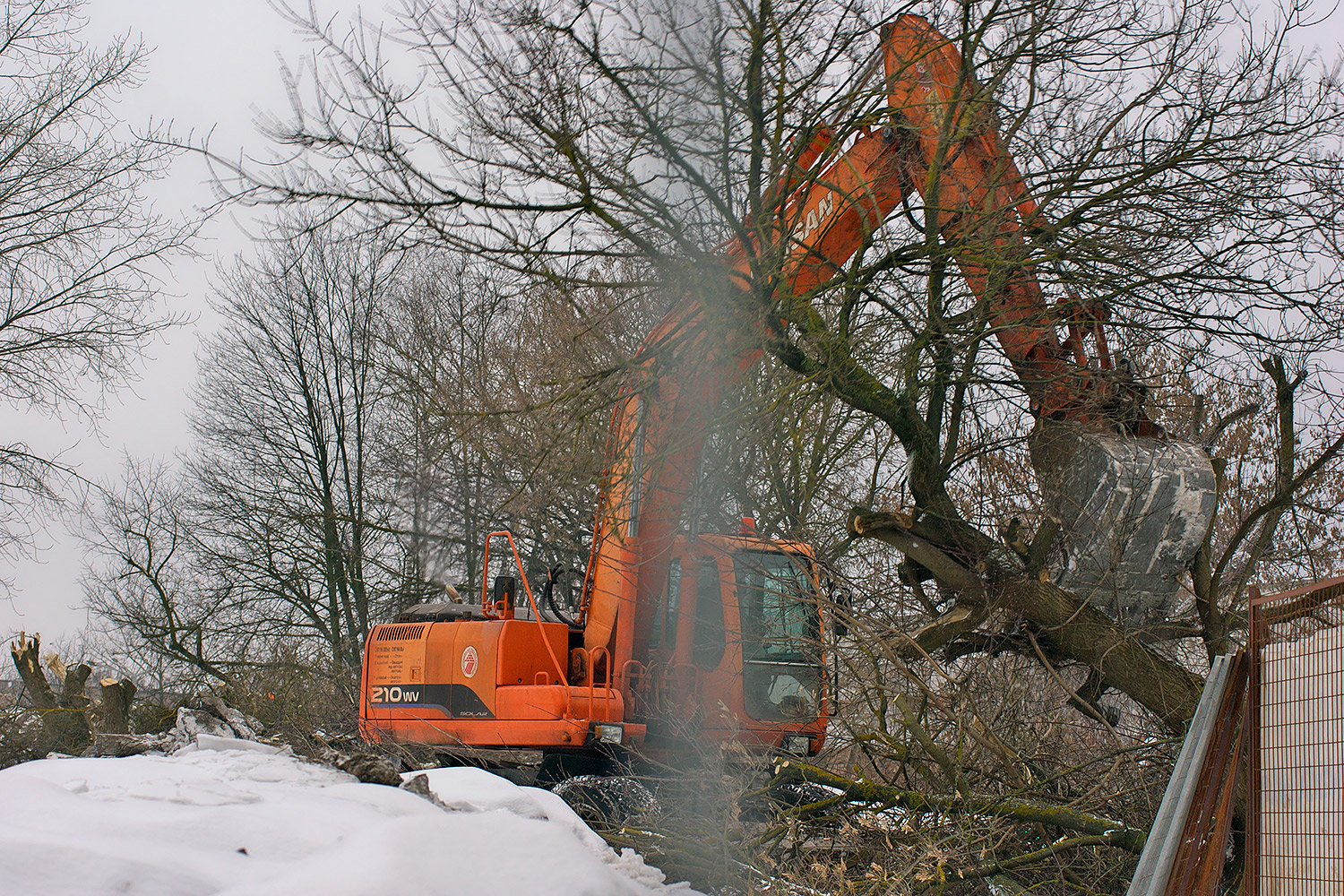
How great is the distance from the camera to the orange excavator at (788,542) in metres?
5.33

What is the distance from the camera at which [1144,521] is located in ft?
17.7

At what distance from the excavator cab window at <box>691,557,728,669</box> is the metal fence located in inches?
141

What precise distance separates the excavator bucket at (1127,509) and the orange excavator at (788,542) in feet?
0.03

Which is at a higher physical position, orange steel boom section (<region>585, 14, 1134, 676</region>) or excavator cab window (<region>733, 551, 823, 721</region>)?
orange steel boom section (<region>585, 14, 1134, 676</region>)

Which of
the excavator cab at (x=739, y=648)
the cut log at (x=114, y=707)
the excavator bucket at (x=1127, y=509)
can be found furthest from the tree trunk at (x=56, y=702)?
the excavator bucket at (x=1127, y=509)

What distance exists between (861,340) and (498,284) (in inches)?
79.7

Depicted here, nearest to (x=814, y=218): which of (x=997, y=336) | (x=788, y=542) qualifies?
(x=997, y=336)

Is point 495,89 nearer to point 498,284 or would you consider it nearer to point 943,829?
point 498,284

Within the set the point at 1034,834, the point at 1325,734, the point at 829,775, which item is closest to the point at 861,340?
the point at 829,775

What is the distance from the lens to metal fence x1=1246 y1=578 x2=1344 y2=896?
317 cm

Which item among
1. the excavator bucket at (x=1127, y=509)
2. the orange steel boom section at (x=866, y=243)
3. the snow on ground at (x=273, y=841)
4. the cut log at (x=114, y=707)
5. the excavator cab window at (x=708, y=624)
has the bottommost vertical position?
the snow on ground at (x=273, y=841)

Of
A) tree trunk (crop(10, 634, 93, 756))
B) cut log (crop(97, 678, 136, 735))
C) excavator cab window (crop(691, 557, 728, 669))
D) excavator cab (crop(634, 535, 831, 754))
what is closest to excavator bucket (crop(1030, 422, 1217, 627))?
excavator cab (crop(634, 535, 831, 754))

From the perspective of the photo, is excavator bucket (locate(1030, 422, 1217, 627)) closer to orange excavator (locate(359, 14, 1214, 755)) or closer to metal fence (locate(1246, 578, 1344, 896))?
orange excavator (locate(359, 14, 1214, 755))

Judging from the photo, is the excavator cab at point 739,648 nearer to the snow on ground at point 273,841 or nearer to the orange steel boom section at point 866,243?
the orange steel boom section at point 866,243
